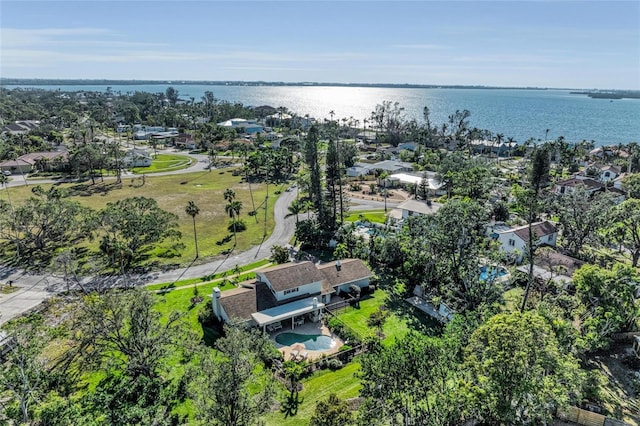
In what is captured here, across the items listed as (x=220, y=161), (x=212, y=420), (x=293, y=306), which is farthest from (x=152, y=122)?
(x=212, y=420)

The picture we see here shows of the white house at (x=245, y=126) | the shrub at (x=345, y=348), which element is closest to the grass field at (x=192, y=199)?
the shrub at (x=345, y=348)

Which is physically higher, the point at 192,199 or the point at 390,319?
the point at 192,199

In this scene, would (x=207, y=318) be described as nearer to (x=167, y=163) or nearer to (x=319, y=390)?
(x=319, y=390)

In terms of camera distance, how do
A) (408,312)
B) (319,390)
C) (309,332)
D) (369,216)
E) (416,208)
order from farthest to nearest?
(369,216) < (416,208) < (408,312) < (309,332) < (319,390)

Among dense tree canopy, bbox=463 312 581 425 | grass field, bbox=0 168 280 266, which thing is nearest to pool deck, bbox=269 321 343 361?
dense tree canopy, bbox=463 312 581 425

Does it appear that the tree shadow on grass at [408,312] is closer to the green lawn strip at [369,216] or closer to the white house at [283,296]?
the white house at [283,296]

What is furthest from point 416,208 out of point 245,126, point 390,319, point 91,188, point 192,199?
point 245,126
